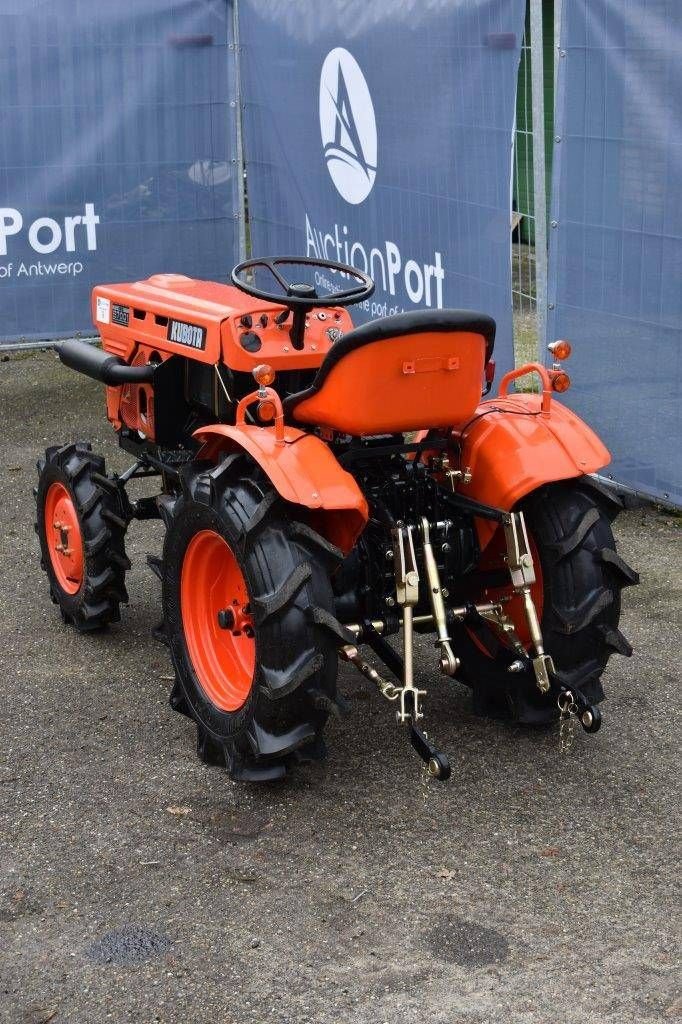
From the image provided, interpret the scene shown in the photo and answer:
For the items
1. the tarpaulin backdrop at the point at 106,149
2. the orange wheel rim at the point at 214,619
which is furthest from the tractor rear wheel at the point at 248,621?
the tarpaulin backdrop at the point at 106,149

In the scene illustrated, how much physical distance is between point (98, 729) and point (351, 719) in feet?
2.76

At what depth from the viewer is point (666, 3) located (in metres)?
5.54

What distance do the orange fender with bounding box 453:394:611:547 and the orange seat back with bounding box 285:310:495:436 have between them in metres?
0.16

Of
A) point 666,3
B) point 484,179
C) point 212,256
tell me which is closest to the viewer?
point 666,3

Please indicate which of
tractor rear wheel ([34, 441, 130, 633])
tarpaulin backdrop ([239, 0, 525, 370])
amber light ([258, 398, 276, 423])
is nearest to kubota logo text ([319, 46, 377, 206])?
tarpaulin backdrop ([239, 0, 525, 370])

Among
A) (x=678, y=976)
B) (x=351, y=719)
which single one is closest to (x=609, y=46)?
(x=351, y=719)

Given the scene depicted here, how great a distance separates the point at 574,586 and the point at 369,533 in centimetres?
64

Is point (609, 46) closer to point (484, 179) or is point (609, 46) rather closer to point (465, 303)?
point (484, 179)

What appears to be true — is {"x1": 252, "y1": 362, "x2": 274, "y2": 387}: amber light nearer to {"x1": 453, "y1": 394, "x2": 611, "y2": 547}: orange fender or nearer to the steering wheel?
the steering wheel

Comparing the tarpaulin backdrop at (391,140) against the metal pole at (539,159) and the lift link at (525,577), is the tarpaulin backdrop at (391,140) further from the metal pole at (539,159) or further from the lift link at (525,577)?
the lift link at (525,577)

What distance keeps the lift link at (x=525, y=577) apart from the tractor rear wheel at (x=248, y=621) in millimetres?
549

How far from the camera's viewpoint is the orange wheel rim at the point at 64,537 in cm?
506

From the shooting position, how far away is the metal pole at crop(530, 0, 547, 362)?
5.92 meters

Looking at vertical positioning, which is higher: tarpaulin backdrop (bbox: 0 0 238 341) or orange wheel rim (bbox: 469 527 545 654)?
tarpaulin backdrop (bbox: 0 0 238 341)
